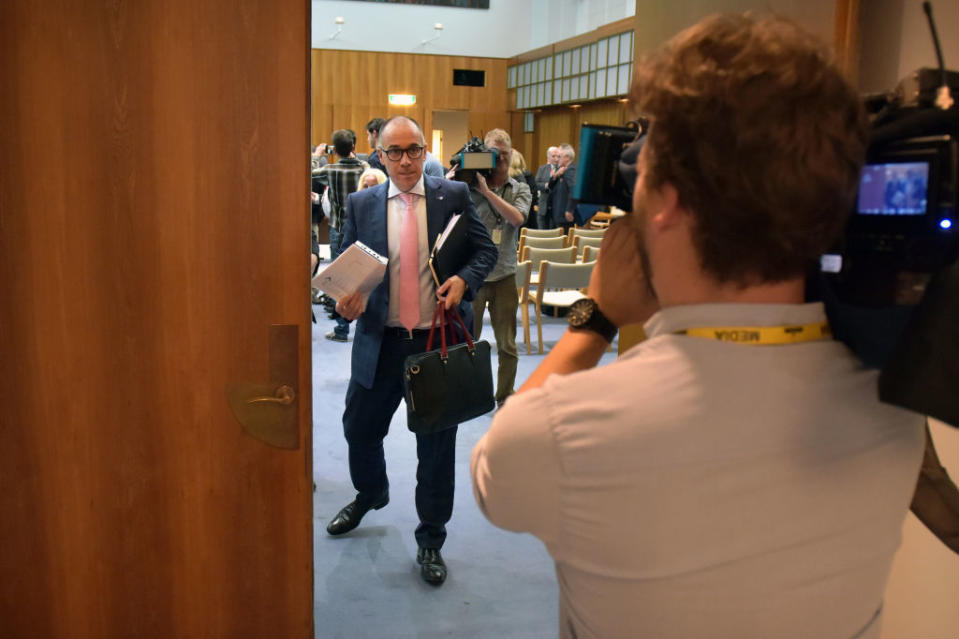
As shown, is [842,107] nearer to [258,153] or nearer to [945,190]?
[945,190]

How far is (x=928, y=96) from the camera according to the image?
0.83 m

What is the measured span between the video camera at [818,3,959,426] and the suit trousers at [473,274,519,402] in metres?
3.83

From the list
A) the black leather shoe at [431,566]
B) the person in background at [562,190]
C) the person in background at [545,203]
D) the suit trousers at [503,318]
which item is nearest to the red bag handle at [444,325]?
the black leather shoe at [431,566]

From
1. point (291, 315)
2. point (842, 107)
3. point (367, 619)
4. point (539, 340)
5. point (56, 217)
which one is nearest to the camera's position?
point (842, 107)

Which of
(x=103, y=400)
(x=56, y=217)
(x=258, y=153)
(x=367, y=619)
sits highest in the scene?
(x=258, y=153)

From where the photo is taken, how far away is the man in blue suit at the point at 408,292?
2895 mm

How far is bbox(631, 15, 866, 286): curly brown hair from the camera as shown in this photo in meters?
0.71

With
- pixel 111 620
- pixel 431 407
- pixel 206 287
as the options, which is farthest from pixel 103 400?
pixel 431 407

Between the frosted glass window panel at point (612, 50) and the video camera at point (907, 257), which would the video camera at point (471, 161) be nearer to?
the video camera at point (907, 257)

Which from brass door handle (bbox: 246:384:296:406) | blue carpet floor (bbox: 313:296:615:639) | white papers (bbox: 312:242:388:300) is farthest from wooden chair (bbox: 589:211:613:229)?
brass door handle (bbox: 246:384:296:406)

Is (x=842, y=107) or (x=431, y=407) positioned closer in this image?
(x=842, y=107)

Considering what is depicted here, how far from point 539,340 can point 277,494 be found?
182 inches

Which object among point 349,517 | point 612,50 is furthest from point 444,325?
point 612,50

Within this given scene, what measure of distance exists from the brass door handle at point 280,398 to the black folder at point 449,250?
1238 mm
